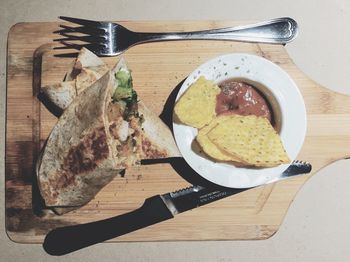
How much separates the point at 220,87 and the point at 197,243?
570mm

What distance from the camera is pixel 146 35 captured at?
1613 millimetres

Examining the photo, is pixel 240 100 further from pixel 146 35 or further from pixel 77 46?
pixel 77 46

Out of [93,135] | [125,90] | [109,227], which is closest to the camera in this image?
[93,135]

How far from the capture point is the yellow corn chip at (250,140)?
1420 millimetres

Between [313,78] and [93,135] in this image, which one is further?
[313,78]

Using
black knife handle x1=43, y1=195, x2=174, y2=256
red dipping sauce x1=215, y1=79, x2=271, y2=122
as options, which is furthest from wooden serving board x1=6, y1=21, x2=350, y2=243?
red dipping sauce x1=215, y1=79, x2=271, y2=122

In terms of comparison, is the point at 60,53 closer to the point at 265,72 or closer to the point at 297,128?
the point at 265,72

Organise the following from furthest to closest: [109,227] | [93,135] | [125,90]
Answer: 1. [109,227]
2. [125,90]
3. [93,135]

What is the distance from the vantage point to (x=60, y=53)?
1.63 metres

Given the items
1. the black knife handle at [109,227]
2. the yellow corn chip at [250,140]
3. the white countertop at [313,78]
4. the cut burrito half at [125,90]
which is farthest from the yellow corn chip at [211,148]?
the white countertop at [313,78]

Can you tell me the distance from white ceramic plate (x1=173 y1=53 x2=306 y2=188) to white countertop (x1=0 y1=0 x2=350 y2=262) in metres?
0.22

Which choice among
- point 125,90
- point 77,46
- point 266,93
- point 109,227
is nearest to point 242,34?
→ point 266,93

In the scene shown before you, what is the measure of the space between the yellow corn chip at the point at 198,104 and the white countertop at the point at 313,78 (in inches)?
14.0

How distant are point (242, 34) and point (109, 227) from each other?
813mm
